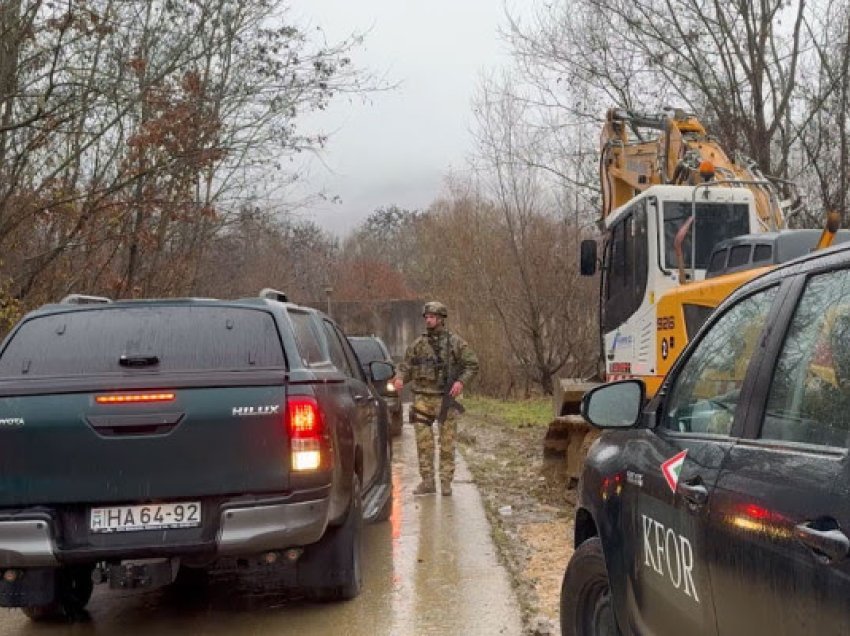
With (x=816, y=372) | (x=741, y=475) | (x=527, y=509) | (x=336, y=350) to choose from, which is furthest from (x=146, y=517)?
(x=527, y=509)

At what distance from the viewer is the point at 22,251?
12.4m

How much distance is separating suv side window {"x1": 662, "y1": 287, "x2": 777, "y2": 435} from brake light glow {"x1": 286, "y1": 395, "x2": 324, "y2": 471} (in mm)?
1895

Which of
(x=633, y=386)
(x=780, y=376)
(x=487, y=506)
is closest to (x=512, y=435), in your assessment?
(x=487, y=506)

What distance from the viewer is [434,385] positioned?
8.65m

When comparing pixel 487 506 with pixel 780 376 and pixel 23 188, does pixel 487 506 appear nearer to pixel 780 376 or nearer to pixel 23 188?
pixel 780 376

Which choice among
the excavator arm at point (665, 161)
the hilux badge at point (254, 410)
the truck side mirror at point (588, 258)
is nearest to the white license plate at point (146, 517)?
the hilux badge at point (254, 410)

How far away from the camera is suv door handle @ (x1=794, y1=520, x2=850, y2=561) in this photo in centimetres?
176

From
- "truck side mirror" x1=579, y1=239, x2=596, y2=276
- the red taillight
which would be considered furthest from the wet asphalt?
"truck side mirror" x1=579, y1=239, x2=596, y2=276

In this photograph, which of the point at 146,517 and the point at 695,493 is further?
the point at 146,517

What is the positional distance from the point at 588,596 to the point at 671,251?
225 inches

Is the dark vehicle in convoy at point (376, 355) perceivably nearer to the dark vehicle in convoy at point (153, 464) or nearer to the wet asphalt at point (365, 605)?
the wet asphalt at point (365, 605)

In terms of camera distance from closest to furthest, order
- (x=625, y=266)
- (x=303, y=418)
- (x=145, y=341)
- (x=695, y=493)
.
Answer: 1. (x=695, y=493)
2. (x=303, y=418)
3. (x=145, y=341)
4. (x=625, y=266)

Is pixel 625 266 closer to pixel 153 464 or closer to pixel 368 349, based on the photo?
pixel 368 349

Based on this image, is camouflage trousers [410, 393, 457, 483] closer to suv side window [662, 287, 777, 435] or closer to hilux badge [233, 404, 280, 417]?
hilux badge [233, 404, 280, 417]
